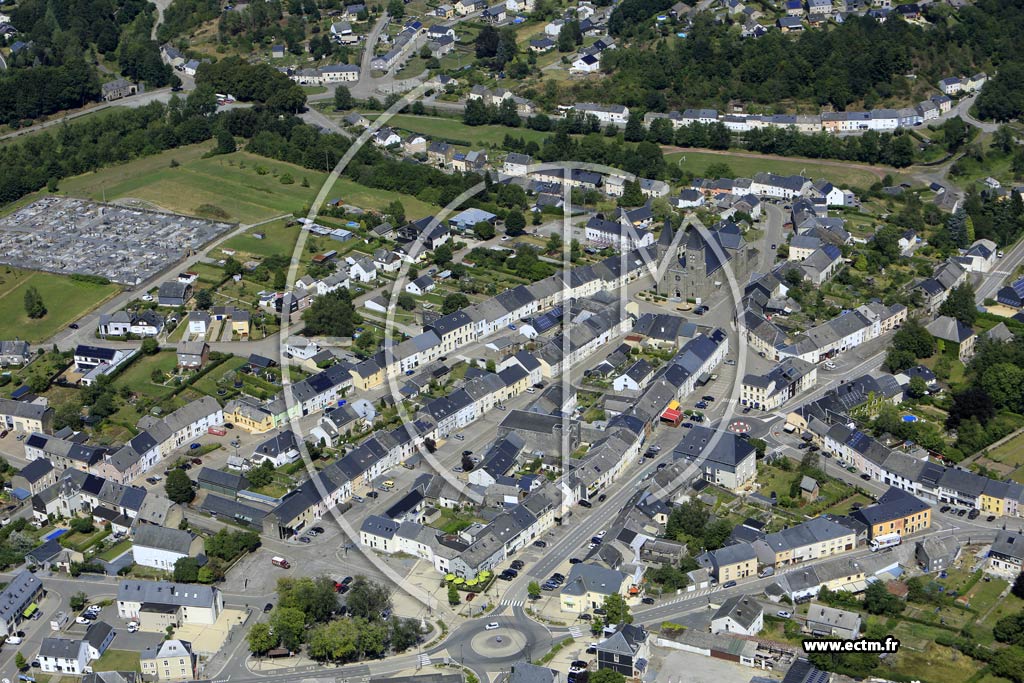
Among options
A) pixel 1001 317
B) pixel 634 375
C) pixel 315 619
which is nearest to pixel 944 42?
pixel 1001 317

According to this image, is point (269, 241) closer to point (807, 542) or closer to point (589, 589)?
point (589, 589)

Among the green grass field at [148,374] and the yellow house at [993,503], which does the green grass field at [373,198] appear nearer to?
the green grass field at [148,374]

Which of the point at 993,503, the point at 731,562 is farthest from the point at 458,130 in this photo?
the point at 731,562

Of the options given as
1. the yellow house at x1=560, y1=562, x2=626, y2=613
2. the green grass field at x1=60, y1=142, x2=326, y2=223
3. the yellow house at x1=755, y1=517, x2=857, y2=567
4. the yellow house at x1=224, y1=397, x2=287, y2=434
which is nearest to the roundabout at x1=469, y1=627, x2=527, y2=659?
the yellow house at x1=560, y1=562, x2=626, y2=613

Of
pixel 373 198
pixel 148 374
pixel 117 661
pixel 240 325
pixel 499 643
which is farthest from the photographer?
pixel 373 198

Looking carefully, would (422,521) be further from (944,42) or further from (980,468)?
(944,42)

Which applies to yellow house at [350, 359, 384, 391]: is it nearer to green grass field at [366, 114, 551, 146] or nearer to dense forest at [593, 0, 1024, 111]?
green grass field at [366, 114, 551, 146]
